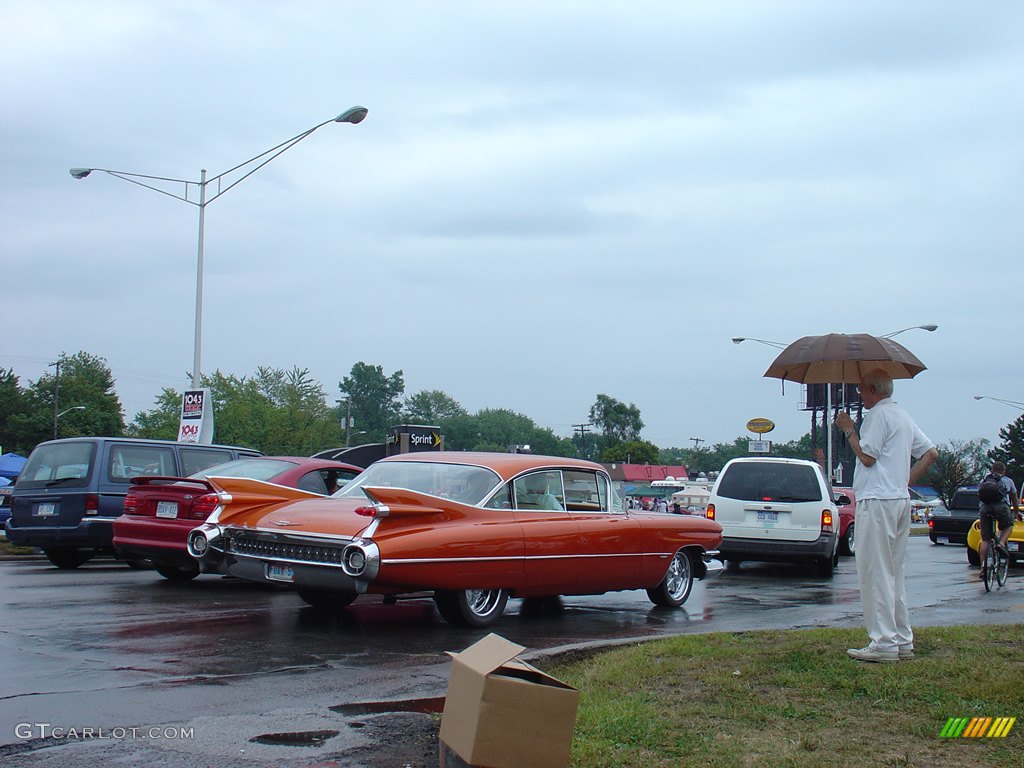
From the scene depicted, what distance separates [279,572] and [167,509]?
11.0 feet

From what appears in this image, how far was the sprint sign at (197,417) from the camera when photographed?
2155 cm

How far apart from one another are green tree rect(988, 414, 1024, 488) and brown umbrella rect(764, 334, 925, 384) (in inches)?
2715

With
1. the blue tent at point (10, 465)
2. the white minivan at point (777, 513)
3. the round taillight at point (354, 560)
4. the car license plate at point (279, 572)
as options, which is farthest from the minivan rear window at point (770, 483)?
the blue tent at point (10, 465)

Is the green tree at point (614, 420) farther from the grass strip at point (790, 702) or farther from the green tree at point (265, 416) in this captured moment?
the grass strip at point (790, 702)

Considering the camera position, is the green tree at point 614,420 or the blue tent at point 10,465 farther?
the green tree at point 614,420

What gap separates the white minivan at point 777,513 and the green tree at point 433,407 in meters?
142

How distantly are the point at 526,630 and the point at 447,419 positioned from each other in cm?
14944

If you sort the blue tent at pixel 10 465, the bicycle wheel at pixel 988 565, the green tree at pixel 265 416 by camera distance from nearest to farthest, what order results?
the bicycle wheel at pixel 988 565, the blue tent at pixel 10 465, the green tree at pixel 265 416

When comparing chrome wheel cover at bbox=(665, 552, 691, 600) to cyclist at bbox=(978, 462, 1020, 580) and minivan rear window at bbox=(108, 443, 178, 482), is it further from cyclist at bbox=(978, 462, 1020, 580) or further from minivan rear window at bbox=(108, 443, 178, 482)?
minivan rear window at bbox=(108, 443, 178, 482)

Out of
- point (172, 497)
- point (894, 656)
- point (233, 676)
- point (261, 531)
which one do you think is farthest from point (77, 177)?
point (894, 656)

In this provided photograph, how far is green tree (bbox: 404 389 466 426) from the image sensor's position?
Answer: 160325 mm

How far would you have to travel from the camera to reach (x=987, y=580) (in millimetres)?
13711

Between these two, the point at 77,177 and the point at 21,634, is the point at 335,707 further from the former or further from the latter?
the point at 77,177

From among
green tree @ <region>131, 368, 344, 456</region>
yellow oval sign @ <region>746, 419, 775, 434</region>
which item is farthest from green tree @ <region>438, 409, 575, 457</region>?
yellow oval sign @ <region>746, 419, 775, 434</region>
